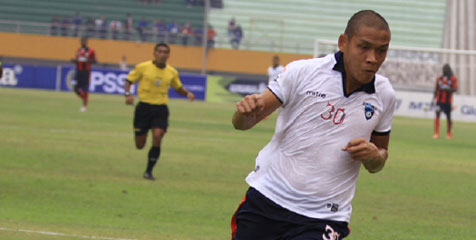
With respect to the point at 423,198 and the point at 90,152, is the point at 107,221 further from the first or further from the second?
the point at 90,152

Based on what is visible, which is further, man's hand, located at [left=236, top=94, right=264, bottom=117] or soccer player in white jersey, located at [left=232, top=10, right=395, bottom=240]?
soccer player in white jersey, located at [left=232, top=10, right=395, bottom=240]

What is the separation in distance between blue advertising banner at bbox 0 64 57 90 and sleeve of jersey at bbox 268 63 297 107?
4049 centimetres

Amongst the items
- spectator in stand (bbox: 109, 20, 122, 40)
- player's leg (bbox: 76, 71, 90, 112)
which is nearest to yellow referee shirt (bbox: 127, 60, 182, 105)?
player's leg (bbox: 76, 71, 90, 112)

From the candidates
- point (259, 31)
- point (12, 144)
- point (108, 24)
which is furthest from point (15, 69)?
point (12, 144)

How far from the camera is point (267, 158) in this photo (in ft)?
16.0

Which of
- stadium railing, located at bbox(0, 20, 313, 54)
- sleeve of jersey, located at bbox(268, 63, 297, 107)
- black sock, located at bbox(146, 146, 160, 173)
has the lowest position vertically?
black sock, located at bbox(146, 146, 160, 173)

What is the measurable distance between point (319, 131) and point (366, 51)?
53 centimetres

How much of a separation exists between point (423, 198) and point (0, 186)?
6091 mm

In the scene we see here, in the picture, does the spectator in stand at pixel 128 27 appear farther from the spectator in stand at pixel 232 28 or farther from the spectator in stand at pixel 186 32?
the spectator in stand at pixel 232 28

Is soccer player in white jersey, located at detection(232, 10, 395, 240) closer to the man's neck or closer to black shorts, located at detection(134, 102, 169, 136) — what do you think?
black shorts, located at detection(134, 102, 169, 136)

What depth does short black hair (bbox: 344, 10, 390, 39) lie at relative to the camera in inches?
176

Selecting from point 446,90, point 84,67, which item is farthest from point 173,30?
point 446,90

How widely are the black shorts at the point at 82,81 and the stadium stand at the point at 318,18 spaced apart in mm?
24799

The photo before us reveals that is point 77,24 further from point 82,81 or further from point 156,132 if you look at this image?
point 156,132
